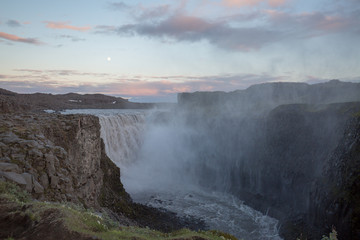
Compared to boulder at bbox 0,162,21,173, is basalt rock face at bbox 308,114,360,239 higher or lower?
lower

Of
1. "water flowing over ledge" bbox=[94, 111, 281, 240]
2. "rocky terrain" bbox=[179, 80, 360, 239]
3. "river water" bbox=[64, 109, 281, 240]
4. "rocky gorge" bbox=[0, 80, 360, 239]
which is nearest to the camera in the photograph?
"rocky gorge" bbox=[0, 80, 360, 239]

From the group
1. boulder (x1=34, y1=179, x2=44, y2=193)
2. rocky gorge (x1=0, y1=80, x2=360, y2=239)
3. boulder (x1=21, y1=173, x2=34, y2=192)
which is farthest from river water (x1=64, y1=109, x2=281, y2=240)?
boulder (x1=21, y1=173, x2=34, y2=192)

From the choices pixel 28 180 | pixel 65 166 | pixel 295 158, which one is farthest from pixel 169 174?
pixel 28 180

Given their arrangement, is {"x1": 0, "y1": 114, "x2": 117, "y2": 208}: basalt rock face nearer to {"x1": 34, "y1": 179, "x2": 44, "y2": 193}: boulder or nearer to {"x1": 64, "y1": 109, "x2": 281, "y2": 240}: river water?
{"x1": 34, "y1": 179, "x2": 44, "y2": 193}: boulder

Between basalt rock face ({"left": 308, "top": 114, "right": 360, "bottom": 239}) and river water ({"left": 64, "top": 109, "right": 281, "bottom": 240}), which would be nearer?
basalt rock face ({"left": 308, "top": 114, "right": 360, "bottom": 239})

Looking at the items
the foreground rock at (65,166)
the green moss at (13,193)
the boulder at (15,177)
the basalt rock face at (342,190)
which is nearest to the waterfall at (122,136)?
the foreground rock at (65,166)

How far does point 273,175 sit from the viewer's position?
36250mm

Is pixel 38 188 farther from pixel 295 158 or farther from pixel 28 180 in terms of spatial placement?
pixel 295 158

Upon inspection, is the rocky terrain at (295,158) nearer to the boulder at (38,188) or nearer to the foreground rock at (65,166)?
the foreground rock at (65,166)

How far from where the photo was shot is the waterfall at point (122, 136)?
40.6 metres

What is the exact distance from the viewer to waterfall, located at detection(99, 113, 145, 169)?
4060cm

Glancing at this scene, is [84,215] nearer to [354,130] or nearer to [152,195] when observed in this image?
[354,130]

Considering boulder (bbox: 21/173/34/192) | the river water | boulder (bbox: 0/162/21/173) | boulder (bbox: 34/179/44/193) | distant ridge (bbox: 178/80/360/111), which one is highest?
distant ridge (bbox: 178/80/360/111)

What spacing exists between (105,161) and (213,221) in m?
13.3
